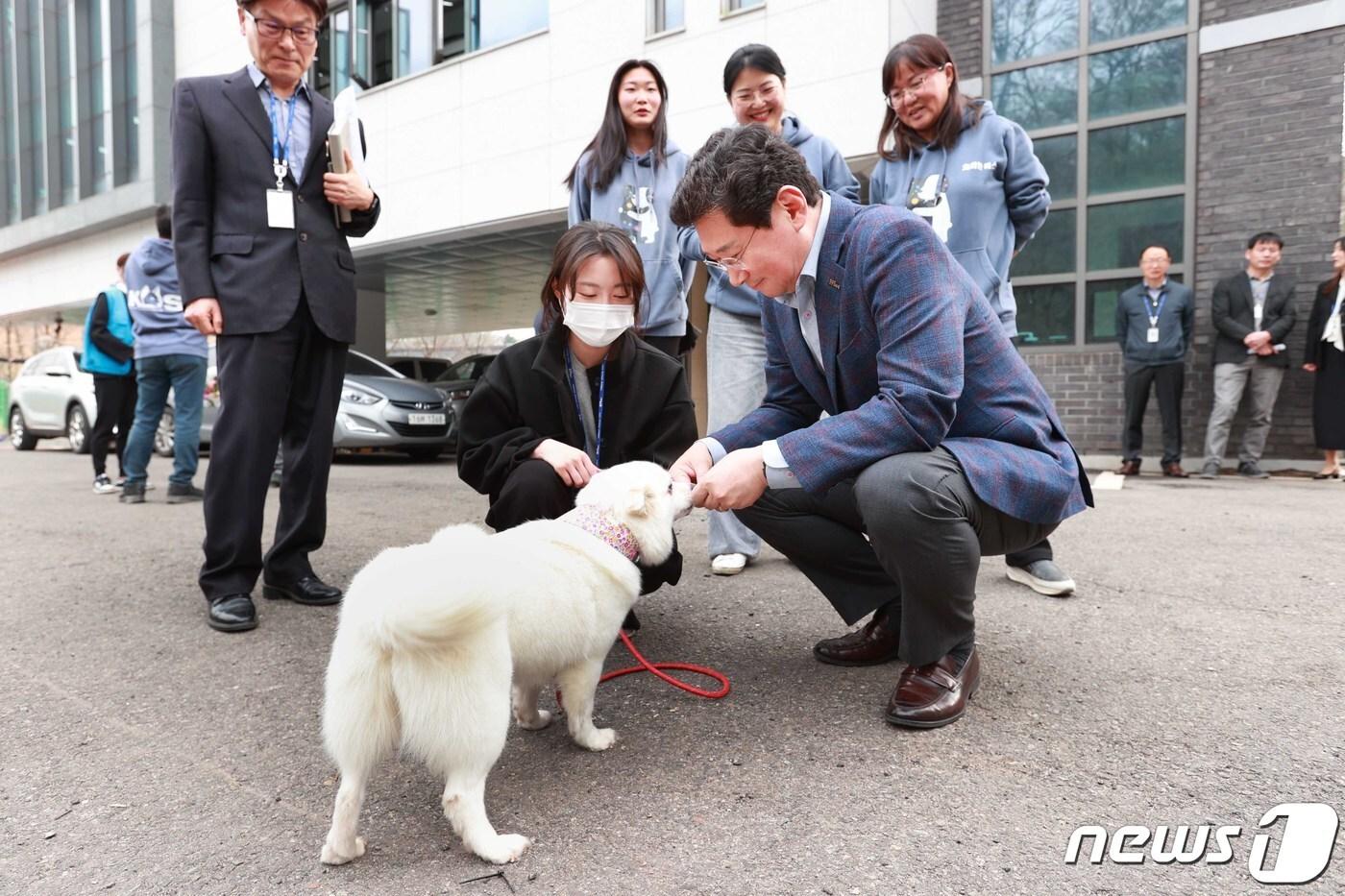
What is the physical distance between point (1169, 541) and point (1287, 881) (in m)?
3.46

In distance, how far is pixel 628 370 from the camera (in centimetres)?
280

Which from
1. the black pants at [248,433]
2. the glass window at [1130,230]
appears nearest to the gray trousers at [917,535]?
the black pants at [248,433]

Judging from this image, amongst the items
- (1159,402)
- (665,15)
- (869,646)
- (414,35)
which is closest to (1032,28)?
(1159,402)

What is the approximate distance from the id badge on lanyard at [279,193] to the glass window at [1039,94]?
7948 millimetres

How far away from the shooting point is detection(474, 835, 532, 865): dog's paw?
155 centimetres

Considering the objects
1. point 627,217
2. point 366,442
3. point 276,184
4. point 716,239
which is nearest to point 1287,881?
point 716,239

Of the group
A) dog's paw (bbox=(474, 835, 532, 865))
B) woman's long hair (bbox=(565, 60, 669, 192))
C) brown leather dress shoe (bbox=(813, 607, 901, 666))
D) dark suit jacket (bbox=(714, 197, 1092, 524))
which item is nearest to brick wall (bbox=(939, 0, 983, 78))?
woman's long hair (bbox=(565, 60, 669, 192))

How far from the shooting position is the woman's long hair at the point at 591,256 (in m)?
2.59

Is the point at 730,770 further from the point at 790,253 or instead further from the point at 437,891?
the point at 790,253

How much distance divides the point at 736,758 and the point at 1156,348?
735 centimetres

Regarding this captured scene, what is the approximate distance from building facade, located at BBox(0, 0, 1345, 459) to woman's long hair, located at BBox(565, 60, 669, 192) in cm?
567

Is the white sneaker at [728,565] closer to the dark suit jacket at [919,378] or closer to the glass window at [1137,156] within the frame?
the dark suit jacket at [919,378]

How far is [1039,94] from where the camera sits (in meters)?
8.88

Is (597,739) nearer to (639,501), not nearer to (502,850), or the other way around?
(502,850)
